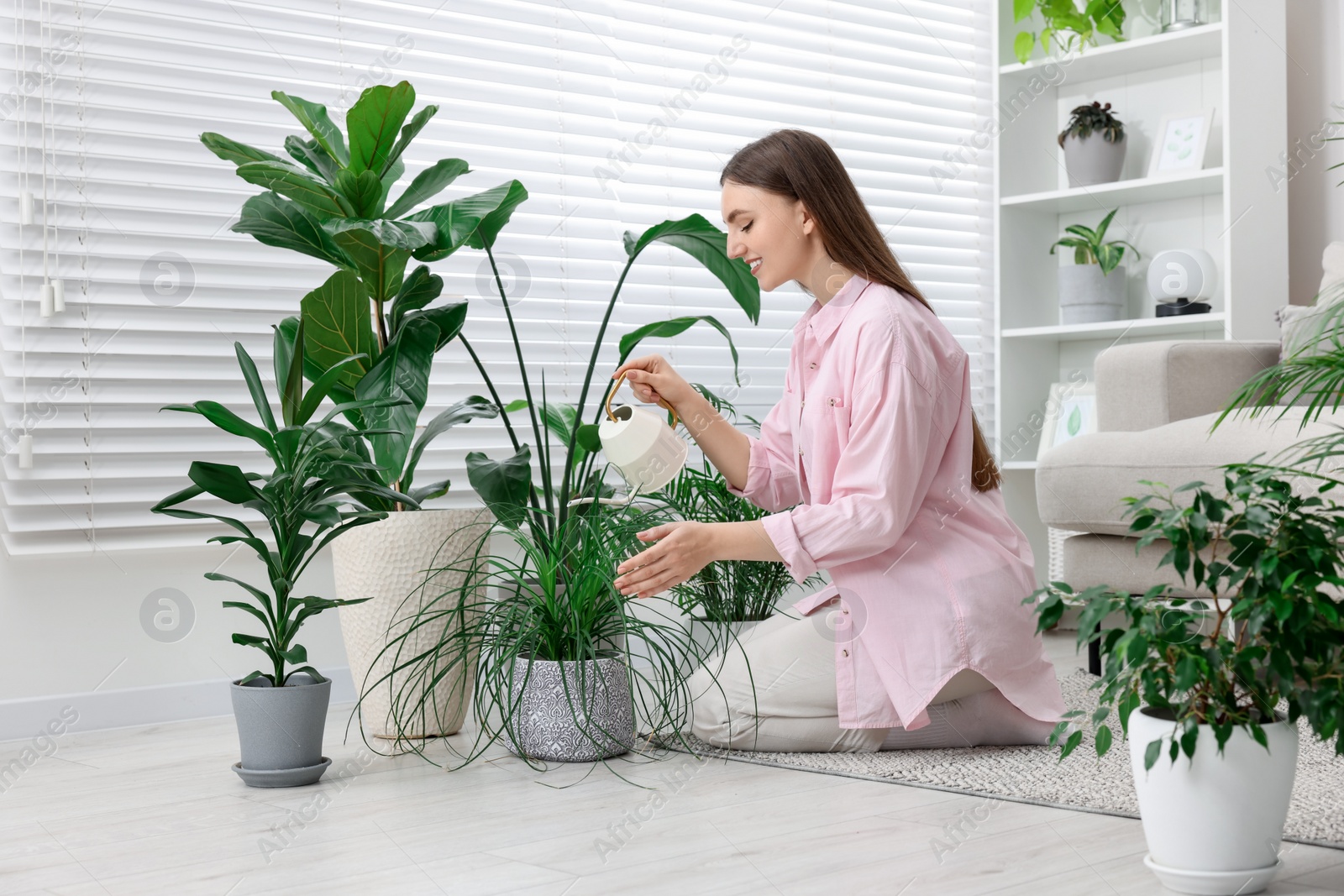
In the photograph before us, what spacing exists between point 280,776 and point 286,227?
33.1 inches

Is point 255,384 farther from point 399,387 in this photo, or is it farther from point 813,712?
point 813,712

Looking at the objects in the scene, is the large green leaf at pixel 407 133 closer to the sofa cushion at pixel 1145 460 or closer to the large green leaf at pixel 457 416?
the large green leaf at pixel 457 416

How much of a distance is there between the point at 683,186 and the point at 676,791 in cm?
177

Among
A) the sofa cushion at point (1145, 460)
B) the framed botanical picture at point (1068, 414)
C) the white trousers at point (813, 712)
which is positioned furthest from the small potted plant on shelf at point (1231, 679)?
the framed botanical picture at point (1068, 414)

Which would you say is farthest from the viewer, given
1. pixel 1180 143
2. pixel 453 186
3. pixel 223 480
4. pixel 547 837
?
pixel 1180 143

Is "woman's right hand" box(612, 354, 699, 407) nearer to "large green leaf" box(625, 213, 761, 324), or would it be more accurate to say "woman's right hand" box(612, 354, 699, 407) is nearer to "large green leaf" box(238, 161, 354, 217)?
"large green leaf" box(625, 213, 761, 324)

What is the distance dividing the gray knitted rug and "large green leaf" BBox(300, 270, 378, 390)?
79 centimetres

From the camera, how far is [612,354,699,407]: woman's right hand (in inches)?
73.9

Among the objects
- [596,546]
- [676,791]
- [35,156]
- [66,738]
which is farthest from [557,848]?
[35,156]

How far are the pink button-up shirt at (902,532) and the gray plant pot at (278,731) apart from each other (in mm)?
673

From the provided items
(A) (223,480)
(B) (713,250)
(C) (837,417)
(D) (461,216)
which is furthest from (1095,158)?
(A) (223,480)

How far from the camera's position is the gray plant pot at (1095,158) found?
3359 millimetres

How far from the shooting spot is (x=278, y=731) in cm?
166

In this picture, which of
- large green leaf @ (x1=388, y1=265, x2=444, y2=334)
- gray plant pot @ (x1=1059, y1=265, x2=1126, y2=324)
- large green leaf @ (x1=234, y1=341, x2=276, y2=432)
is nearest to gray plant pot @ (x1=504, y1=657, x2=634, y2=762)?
large green leaf @ (x1=234, y1=341, x2=276, y2=432)
